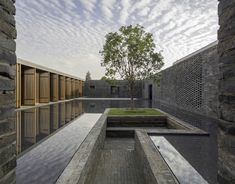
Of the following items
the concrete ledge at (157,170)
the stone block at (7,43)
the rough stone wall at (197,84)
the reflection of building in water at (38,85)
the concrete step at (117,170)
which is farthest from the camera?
the reflection of building in water at (38,85)

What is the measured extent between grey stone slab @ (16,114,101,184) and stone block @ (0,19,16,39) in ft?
10.1

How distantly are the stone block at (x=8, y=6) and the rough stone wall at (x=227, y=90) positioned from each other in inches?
71.5

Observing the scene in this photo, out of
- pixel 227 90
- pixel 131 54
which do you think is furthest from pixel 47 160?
pixel 131 54

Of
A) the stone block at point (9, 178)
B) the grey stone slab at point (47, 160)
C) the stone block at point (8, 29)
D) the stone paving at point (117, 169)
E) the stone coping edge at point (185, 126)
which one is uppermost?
the stone block at point (8, 29)

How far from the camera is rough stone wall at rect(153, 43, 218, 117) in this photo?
465 inches

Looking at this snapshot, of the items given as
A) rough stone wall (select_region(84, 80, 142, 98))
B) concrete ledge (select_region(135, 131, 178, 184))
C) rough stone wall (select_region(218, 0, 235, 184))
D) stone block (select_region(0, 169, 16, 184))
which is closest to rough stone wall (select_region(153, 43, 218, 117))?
concrete ledge (select_region(135, 131, 178, 184))

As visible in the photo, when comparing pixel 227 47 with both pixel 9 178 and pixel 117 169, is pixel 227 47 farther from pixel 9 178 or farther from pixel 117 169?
pixel 117 169

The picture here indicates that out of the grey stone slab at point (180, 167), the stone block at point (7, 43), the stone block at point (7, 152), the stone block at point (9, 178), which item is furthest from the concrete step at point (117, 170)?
the stone block at point (7, 43)

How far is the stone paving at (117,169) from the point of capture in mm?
4359

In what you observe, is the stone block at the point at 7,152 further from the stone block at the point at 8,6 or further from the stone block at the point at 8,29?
the stone block at the point at 8,6

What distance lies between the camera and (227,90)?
164cm

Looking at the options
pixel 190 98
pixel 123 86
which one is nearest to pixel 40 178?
pixel 190 98

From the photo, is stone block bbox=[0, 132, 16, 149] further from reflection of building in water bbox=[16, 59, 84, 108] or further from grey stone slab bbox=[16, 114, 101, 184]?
reflection of building in water bbox=[16, 59, 84, 108]

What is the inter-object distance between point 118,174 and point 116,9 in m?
6.92
